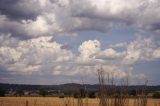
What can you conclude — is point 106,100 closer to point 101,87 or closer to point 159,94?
point 101,87

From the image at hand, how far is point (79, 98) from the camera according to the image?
35.9 ft

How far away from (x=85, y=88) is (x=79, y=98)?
1.02ft

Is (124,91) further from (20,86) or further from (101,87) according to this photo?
(20,86)

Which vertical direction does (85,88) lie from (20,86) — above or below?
below

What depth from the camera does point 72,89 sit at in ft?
41.0

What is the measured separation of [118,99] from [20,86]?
6460 inches

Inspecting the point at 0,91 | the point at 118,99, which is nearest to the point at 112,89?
the point at 118,99

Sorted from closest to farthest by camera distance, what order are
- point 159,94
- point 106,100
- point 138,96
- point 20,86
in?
point 106,100 → point 138,96 → point 159,94 → point 20,86

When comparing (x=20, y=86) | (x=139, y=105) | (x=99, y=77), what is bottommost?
(x=139, y=105)

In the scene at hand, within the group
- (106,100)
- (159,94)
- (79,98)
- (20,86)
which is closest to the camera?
(106,100)

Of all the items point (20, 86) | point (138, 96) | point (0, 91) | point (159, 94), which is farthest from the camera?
point (20, 86)

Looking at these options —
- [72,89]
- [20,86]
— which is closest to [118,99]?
[72,89]

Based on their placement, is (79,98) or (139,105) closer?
(139,105)

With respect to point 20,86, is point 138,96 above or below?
below
